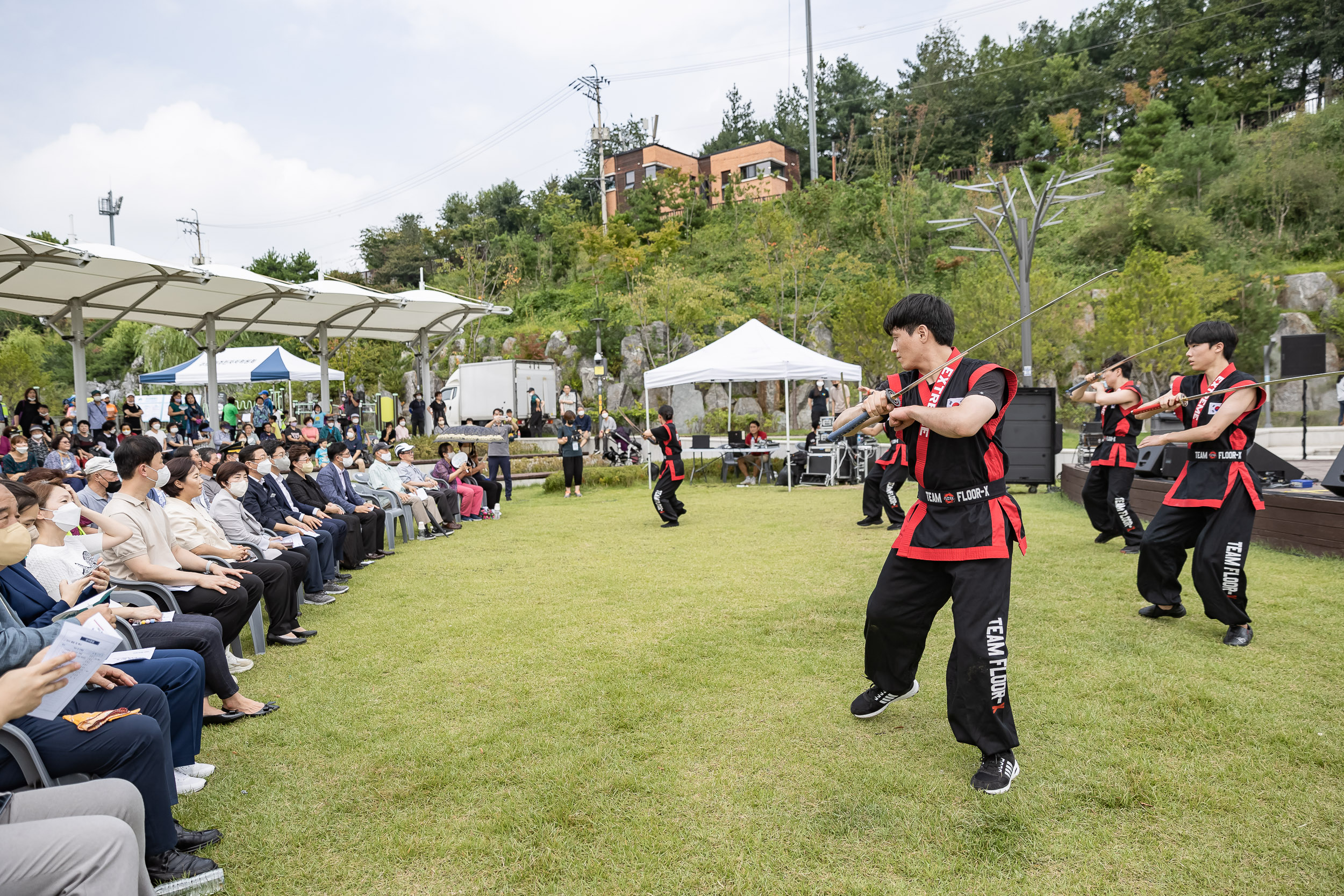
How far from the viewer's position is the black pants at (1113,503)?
727cm

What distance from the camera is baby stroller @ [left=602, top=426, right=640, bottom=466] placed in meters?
20.6

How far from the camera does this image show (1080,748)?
3295mm

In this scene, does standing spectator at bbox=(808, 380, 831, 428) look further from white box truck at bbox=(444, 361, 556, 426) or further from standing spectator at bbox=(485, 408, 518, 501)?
white box truck at bbox=(444, 361, 556, 426)

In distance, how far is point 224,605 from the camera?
14.3ft

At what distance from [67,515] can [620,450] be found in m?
16.7

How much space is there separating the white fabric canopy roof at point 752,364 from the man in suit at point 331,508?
7.62m

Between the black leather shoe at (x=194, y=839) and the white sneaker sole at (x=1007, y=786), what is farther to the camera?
the white sneaker sole at (x=1007, y=786)

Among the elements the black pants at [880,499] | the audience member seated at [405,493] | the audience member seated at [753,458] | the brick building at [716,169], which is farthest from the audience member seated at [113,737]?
the brick building at [716,169]

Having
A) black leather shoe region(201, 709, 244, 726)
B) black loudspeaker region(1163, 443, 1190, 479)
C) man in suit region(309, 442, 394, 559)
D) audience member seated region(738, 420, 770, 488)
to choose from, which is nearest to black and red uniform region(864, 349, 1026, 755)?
black leather shoe region(201, 709, 244, 726)

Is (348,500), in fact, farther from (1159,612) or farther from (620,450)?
(620,450)

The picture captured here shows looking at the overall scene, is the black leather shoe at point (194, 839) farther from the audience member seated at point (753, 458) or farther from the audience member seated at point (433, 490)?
the audience member seated at point (753, 458)

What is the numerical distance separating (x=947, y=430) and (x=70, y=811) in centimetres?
301

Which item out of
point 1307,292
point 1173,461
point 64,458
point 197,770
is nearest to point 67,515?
point 197,770

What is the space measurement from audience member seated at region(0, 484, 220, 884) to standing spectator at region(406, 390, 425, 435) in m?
21.3
